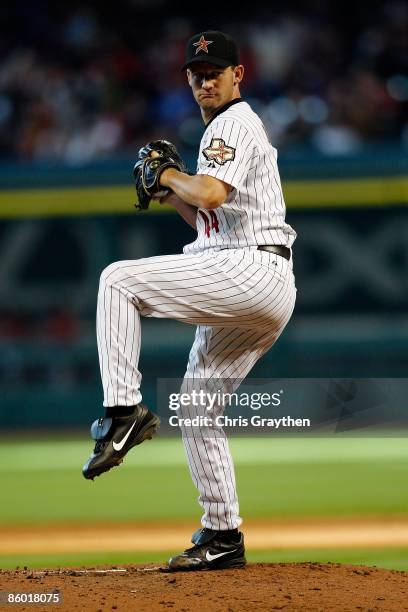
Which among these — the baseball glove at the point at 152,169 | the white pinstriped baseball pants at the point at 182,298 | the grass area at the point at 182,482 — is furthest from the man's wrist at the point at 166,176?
the grass area at the point at 182,482

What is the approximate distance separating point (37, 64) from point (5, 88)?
52cm

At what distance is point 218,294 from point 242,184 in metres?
0.42

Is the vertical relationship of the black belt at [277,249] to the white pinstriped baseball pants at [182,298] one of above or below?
above

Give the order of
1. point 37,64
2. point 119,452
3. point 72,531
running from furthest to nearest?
point 37,64 → point 72,531 → point 119,452

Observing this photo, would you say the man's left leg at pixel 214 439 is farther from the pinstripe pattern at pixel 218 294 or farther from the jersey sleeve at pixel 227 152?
the jersey sleeve at pixel 227 152

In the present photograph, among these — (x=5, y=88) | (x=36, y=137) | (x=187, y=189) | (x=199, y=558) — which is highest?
(x=5, y=88)

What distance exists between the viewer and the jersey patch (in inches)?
142

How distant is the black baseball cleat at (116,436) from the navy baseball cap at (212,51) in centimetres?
123

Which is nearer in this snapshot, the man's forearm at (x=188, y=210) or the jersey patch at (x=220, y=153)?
the jersey patch at (x=220, y=153)

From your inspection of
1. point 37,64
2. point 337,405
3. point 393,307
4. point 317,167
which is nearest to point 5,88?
point 37,64

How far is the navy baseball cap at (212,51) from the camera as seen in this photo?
12.4ft

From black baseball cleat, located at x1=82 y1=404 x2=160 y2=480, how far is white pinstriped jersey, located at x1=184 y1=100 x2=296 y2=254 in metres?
0.71

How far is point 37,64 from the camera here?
11047 mm

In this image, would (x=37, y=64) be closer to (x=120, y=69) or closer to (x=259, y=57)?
(x=120, y=69)
